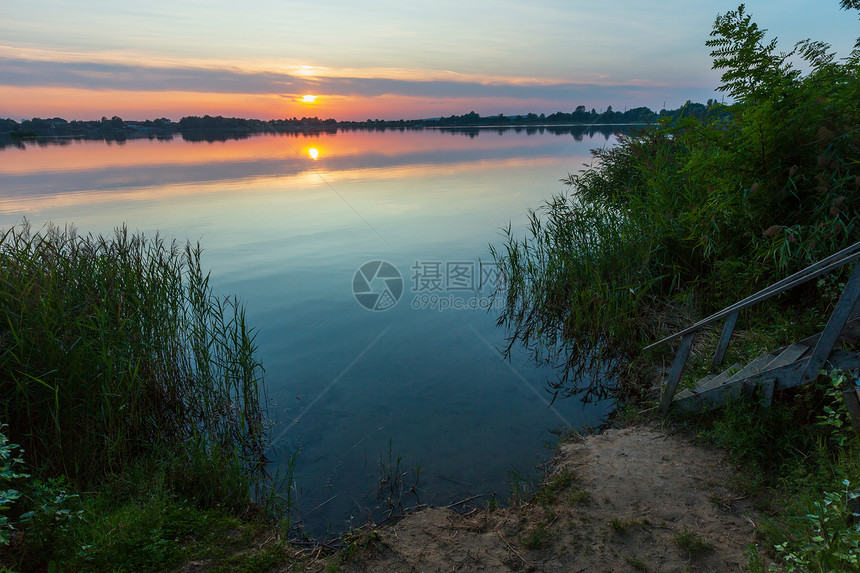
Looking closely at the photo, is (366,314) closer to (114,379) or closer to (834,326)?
(114,379)

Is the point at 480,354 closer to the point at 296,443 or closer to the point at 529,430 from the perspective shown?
the point at 529,430

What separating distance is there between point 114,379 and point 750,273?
297 inches

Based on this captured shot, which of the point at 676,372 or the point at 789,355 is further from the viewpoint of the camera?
the point at 676,372

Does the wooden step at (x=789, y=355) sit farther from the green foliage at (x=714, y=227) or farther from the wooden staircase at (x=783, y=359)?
the green foliage at (x=714, y=227)

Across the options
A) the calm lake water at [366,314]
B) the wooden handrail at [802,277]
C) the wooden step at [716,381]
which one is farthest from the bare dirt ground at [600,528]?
the wooden handrail at [802,277]

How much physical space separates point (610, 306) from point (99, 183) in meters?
25.8

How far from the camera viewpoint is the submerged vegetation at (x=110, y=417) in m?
3.49

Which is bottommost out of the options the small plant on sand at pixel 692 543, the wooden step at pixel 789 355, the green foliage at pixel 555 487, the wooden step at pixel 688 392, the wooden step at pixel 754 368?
the green foliage at pixel 555 487

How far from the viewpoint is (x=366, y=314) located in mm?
9742

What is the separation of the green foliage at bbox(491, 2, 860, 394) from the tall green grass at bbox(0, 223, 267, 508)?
450 centimetres

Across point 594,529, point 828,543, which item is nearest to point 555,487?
point 594,529

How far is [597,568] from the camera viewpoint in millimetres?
→ 3418

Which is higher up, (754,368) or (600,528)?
(754,368)

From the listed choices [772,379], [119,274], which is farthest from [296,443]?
[772,379]
